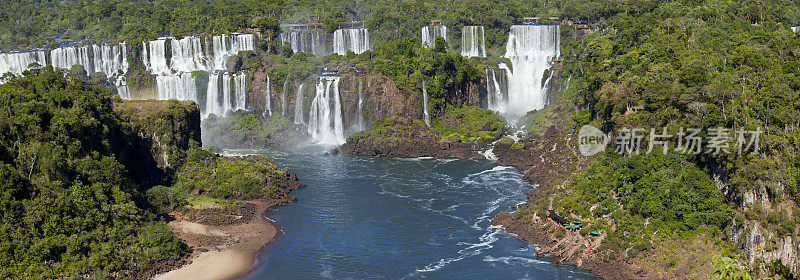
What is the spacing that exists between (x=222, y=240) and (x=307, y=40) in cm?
5756

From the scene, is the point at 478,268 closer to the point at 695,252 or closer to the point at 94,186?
the point at 695,252

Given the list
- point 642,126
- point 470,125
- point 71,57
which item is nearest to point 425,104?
point 470,125

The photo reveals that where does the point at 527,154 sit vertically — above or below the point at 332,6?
below

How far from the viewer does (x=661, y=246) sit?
4694 centimetres

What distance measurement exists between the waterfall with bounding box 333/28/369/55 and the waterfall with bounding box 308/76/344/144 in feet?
61.4

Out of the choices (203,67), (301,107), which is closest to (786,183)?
(301,107)

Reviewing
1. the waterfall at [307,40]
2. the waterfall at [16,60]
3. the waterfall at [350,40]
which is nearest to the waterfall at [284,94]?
the waterfall at [307,40]

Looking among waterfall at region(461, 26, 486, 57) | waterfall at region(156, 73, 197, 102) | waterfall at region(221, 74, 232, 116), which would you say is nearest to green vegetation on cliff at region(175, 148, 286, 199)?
waterfall at region(221, 74, 232, 116)

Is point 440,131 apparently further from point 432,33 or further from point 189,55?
point 189,55

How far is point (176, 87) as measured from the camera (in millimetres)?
94750

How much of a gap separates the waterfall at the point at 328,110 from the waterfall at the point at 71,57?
3298cm

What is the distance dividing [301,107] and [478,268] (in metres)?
47.3

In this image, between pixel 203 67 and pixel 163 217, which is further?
pixel 203 67

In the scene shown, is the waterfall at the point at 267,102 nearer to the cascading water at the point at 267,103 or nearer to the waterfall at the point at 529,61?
the cascading water at the point at 267,103
